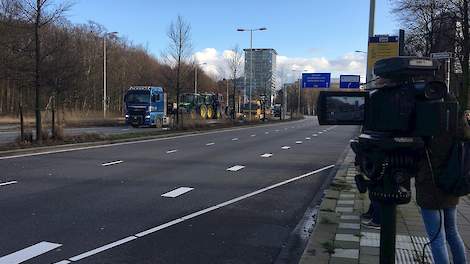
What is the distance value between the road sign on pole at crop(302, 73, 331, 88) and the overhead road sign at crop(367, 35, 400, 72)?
180 feet

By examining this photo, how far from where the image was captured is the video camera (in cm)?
349

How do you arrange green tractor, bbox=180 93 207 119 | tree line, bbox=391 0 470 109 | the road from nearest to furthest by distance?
the road, tree line, bbox=391 0 470 109, green tractor, bbox=180 93 207 119

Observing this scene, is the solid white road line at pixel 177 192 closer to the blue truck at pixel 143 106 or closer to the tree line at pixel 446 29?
the tree line at pixel 446 29

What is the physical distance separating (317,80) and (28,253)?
2376 inches

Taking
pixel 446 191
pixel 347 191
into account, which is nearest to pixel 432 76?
pixel 446 191

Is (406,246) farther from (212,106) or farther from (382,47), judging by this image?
(212,106)

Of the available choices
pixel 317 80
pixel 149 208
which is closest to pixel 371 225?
pixel 149 208

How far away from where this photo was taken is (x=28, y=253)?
19.7 feet

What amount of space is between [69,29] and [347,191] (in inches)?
2890

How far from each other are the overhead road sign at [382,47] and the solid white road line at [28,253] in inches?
236

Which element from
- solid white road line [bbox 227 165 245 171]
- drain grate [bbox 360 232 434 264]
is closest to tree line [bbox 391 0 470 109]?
solid white road line [bbox 227 165 245 171]

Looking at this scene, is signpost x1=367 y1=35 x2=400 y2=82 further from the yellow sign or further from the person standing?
the person standing

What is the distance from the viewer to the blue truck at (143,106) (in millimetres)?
41500

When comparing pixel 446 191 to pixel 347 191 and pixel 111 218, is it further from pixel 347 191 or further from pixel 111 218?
pixel 347 191
